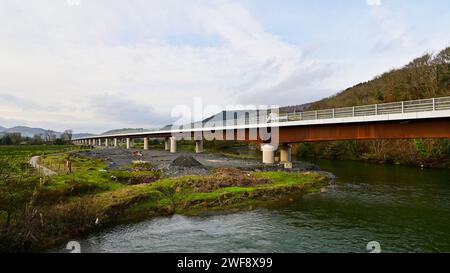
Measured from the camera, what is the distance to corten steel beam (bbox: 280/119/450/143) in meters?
25.7

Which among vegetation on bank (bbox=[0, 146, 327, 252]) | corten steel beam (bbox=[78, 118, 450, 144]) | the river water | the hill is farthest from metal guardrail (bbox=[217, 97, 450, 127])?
the hill

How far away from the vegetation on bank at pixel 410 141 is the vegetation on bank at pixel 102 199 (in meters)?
30.7

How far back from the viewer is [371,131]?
3022 centimetres

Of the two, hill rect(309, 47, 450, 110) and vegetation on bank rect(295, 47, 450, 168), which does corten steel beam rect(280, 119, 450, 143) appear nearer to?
vegetation on bank rect(295, 47, 450, 168)

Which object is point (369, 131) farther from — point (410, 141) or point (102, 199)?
point (410, 141)

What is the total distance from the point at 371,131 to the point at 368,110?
84.8 inches

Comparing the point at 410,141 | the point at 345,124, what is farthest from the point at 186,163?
the point at 410,141

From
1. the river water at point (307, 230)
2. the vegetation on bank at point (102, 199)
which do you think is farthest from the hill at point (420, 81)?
the vegetation on bank at point (102, 199)

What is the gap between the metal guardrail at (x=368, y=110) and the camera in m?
24.6

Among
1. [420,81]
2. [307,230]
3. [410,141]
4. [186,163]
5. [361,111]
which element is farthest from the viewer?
[420,81]

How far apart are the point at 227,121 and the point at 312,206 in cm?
3275

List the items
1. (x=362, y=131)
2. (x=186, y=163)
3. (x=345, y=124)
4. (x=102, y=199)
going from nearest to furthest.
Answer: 1. (x=102, y=199)
2. (x=362, y=131)
3. (x=345, y=124)
4. (x=186, y=163)

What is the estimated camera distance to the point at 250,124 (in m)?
44.8

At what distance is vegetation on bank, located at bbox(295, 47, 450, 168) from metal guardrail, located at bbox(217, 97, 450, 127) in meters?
18.9
